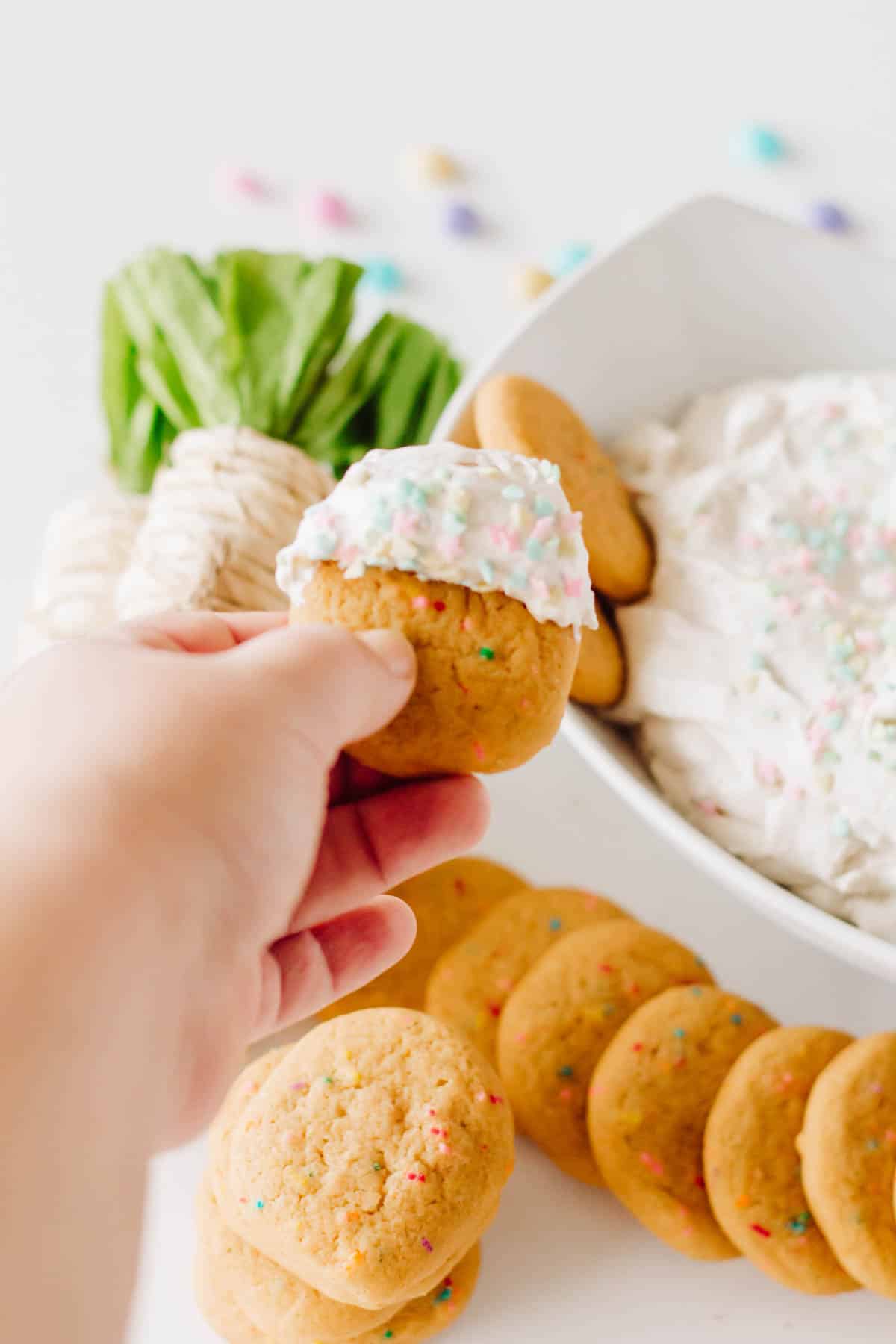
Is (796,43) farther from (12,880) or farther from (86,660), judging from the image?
(12,880)

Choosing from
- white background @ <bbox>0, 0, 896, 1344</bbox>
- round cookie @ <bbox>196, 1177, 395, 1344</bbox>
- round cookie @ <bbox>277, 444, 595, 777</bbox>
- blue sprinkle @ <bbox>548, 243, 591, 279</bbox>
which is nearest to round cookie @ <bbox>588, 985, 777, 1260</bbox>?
round cookie @ <bbox>196, 1177, 395, 1344</bbox>

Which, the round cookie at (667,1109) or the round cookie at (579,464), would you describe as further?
the round cookie at (579,464)

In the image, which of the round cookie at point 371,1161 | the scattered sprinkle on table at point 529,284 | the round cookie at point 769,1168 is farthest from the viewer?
the scattered sprinkle on table at point 529,284

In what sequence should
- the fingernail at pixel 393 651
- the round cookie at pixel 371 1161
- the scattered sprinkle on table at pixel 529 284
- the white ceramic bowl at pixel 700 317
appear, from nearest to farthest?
the fingernail at pixel 393 651
the round cookie at pixel 371 1161
the white ceramic bowl at pixel 700 317
the scattered sprinkle on table at pixel 529 284

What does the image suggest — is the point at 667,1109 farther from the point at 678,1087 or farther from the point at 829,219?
the point at 829,219

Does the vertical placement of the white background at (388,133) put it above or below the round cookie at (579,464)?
above

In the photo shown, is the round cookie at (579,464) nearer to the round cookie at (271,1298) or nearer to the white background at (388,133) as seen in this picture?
the white background at (388,133)

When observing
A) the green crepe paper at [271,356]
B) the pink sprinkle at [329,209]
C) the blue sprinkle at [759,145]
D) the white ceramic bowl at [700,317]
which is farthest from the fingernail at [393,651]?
the blue sprinkle at [759,145]
